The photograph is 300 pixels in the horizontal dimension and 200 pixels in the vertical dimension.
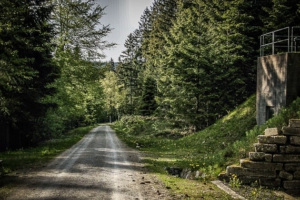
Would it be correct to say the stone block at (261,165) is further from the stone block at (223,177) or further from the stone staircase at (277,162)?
the stone block at (223,177)

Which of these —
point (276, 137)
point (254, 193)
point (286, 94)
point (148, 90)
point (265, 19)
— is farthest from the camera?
point (148, 90)

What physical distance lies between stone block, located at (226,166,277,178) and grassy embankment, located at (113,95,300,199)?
79 centimetres

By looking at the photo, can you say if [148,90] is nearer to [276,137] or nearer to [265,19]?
[265,19]

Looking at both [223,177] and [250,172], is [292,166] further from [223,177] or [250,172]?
[223,177]

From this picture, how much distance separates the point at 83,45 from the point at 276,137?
20967 mm

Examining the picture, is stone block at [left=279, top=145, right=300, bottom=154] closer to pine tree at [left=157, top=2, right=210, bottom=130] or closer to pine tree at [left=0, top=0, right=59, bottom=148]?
pine tree at [left=157, top=2, right=210, bottom=130]

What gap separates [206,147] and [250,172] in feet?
28.4

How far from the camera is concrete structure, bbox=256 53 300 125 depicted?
10.5 meters

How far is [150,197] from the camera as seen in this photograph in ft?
23.5

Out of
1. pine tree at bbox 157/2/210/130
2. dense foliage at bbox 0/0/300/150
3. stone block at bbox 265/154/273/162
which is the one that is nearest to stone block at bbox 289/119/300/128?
stone block at bbox 265/154/273/162

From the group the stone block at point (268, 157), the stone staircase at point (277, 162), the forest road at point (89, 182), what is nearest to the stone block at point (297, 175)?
the stone staircase at point (277, 162)

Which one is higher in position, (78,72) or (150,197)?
→ (78,72)

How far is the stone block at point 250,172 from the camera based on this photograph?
830 cm

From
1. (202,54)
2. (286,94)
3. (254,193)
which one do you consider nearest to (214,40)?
(202,54)
